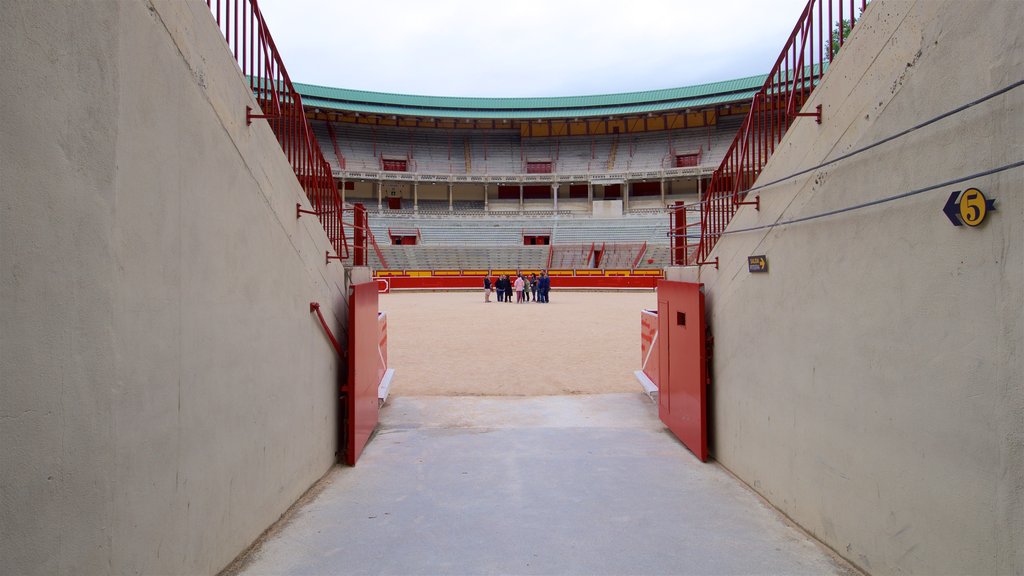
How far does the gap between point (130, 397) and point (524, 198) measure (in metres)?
52.0

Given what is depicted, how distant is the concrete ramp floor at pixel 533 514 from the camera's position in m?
3.28

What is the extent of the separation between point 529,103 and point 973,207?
182 feet

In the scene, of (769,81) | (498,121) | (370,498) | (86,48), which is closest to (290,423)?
(370,498)

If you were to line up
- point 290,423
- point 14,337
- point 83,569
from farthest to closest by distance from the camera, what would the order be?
point 290,423 → point 83,569 → point 14,337

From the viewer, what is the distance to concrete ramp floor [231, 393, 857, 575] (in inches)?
129

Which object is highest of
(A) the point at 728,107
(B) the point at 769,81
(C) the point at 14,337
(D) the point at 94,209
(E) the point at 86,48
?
(A) the point at 728,107

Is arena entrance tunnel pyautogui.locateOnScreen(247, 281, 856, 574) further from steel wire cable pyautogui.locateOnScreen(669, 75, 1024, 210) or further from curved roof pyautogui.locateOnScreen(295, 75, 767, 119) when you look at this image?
curved roof pyautogui.locateOnScreen(295, 75, 767, 119)

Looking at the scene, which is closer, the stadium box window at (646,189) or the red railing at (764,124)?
the red railing at (764,124)

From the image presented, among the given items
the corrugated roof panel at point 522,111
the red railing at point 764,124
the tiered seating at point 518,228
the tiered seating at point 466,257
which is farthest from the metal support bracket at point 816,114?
the corrugated roof panel at point 522,111

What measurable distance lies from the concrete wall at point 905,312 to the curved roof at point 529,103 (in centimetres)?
4913

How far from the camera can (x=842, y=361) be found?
327 centimetres

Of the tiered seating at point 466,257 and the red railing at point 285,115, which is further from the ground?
the tiered seating at point 466,257

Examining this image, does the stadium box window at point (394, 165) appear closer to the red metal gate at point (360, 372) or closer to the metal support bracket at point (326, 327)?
the red metal gate at point (360, 372)

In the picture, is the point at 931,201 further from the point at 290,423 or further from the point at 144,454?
the point at 290,423
